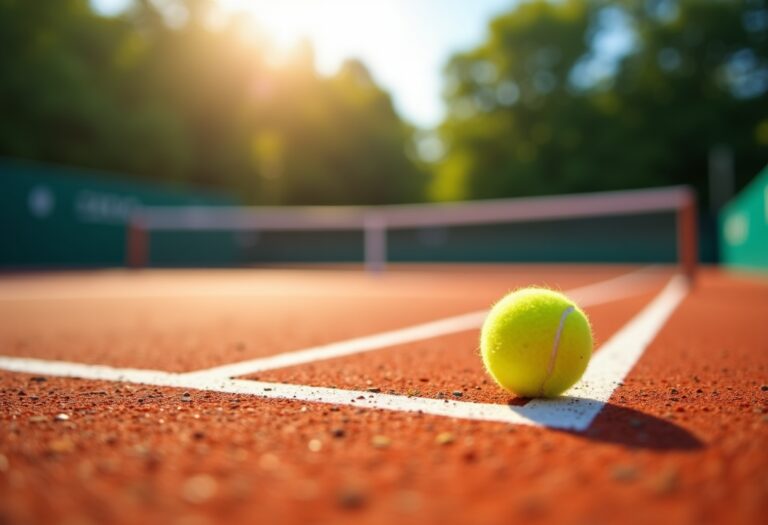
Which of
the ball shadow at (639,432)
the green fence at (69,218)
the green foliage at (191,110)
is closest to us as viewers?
the ball shadow at (639,432)

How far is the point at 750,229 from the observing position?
13523mm

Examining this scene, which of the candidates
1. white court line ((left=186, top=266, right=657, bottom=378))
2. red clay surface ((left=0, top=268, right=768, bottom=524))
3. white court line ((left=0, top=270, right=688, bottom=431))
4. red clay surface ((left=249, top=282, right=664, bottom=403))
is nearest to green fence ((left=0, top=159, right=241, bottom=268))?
white court line ((left=186, top=266, right=657, bottom=378))

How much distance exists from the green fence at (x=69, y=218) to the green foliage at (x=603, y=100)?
19718 mm

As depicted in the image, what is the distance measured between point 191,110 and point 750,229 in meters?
26.5

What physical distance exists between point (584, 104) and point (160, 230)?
76.9 ft

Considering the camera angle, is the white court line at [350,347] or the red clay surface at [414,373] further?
the white court line at [350,347]

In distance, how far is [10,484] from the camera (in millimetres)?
1361

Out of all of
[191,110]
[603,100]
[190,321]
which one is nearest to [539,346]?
[190,321]

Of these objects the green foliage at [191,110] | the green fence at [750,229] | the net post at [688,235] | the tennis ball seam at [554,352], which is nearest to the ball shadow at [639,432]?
the tennis ball seam at [554,352]

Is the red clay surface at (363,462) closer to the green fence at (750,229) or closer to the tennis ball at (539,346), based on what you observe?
the tennis ball at (539,346)

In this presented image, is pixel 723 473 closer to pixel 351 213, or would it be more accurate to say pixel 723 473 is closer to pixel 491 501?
pixel 491 501

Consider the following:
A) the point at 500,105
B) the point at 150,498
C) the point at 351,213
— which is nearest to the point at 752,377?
the point at 150,498

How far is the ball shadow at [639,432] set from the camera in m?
1.63

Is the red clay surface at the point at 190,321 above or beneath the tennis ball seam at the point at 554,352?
beneath
